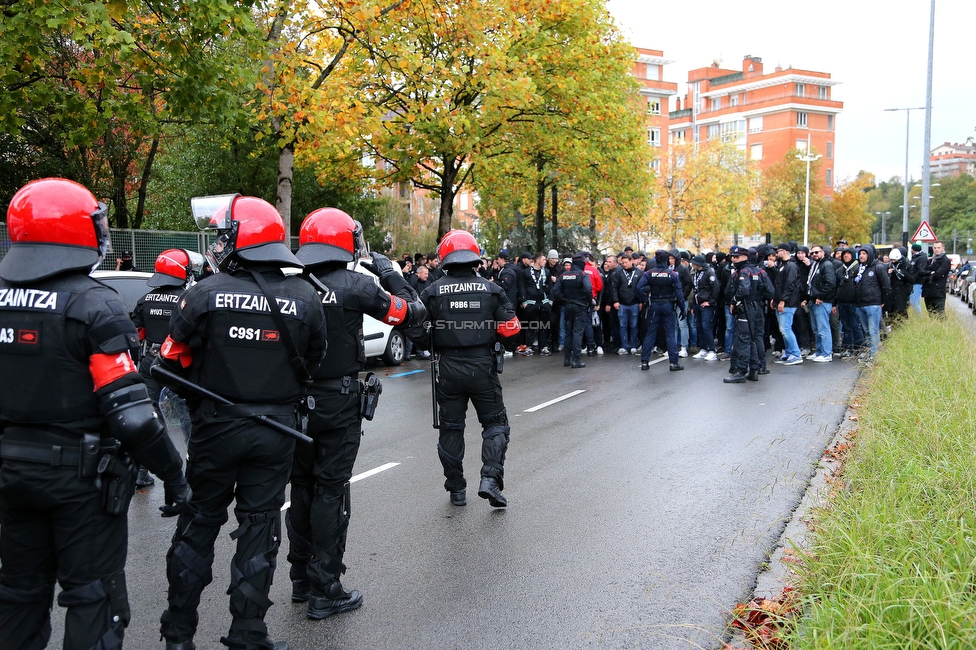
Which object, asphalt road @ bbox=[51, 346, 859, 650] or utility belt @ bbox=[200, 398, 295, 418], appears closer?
utility belt @ bbox=[200, 398, 295, 418]

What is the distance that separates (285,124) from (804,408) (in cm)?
945

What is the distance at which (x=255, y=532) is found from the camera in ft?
11.8

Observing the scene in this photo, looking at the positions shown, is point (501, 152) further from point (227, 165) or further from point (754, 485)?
point (754, 485)

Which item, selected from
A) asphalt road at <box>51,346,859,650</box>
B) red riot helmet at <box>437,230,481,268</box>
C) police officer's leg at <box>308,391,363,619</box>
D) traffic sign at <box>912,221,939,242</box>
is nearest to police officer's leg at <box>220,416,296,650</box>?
asphalt road at <box>51,346,859,650</box>

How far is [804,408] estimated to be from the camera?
9570mm

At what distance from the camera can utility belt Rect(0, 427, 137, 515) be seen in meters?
2.99

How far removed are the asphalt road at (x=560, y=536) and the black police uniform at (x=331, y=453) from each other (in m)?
0.18

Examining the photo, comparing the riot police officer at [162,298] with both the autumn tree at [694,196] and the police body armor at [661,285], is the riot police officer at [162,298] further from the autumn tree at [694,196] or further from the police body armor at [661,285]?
the autumn tree at [694,196]

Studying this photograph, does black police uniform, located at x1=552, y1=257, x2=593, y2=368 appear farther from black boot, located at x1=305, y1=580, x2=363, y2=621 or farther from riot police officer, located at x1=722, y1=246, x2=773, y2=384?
black boot, located at x1=305, y1=580, x2=363, y2=621

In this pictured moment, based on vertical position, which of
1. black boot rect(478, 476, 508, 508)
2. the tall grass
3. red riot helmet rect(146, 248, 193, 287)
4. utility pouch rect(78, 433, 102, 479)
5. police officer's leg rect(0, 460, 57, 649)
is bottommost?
black boot rect(478, 476, 508, 508)

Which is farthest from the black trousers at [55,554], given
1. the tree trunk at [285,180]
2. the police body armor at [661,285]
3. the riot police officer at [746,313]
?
the tree trunk at [285,180]

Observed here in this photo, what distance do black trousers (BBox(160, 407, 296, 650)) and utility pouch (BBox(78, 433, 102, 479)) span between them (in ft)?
2.03

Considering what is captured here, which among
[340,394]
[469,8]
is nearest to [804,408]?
[340,394]

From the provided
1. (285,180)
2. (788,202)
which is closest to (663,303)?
(285,180)
